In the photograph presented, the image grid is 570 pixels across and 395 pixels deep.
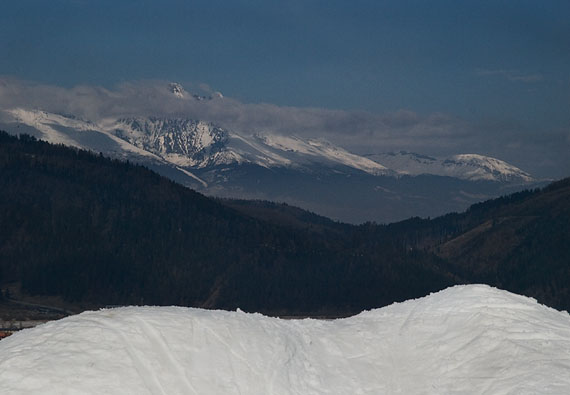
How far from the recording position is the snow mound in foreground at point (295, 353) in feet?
82.9

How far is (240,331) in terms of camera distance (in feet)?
98.4

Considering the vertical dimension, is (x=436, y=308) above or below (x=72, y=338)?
above

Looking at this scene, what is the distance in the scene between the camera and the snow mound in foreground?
25.3 meters

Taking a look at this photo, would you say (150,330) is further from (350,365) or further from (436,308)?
(436,308)

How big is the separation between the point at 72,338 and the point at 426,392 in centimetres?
1291

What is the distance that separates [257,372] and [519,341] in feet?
32.7

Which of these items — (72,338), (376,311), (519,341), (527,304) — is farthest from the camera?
(376,311)

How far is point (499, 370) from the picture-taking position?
27125mm

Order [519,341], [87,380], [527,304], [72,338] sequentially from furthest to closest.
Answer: [527,304]
[519,341]
[72,338]
[87,380]

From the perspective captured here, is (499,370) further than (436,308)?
No

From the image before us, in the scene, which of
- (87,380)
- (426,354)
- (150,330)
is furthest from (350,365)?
(87,380)

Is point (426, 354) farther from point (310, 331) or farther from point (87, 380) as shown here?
point (87, 380)

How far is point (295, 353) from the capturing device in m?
29.9

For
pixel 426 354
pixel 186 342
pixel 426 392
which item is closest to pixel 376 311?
pixel 426 354
